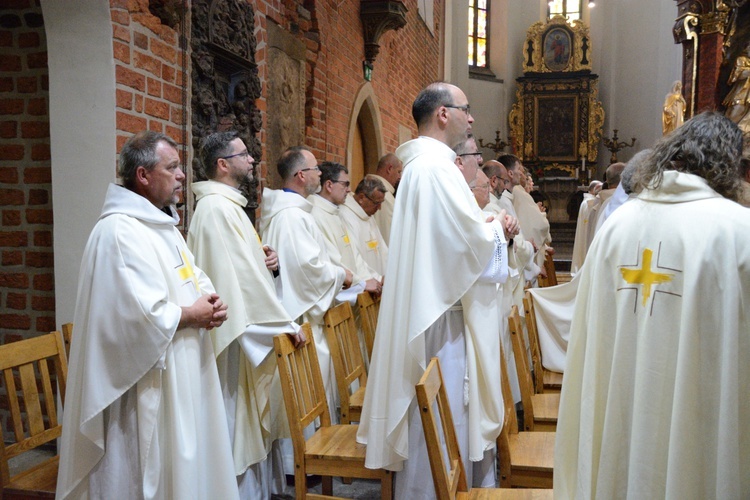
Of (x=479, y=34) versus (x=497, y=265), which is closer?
(x=497, y=265)

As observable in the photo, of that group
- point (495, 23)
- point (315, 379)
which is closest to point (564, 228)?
point (495, 23)

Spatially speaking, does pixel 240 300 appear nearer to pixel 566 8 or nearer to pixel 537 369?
pixel 537 369

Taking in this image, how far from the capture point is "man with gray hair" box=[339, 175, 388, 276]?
17.8ft

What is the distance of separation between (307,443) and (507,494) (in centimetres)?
95

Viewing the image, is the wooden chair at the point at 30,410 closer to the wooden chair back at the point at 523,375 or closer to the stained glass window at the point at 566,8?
the wooden chair back at the point at 523,375

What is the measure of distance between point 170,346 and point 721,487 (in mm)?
1824

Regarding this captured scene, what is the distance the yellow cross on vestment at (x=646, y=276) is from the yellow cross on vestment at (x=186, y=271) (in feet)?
5.25

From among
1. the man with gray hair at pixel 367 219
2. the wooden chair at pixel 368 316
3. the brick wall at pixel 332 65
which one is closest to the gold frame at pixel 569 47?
the brick wall at pixel 332 65

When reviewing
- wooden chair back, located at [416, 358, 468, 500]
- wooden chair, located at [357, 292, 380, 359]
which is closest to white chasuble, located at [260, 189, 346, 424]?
wooden chair, located at [357, 292, 380, 359]

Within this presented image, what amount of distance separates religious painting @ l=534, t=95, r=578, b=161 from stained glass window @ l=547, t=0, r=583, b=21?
259 centimetres

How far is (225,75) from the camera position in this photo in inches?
181

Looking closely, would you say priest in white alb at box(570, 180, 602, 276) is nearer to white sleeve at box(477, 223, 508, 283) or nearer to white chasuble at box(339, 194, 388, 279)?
white chasuble at box(339, 194, 388, 279)

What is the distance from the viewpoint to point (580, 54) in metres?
17.8

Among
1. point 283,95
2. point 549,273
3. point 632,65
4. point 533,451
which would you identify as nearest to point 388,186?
point 283,95
